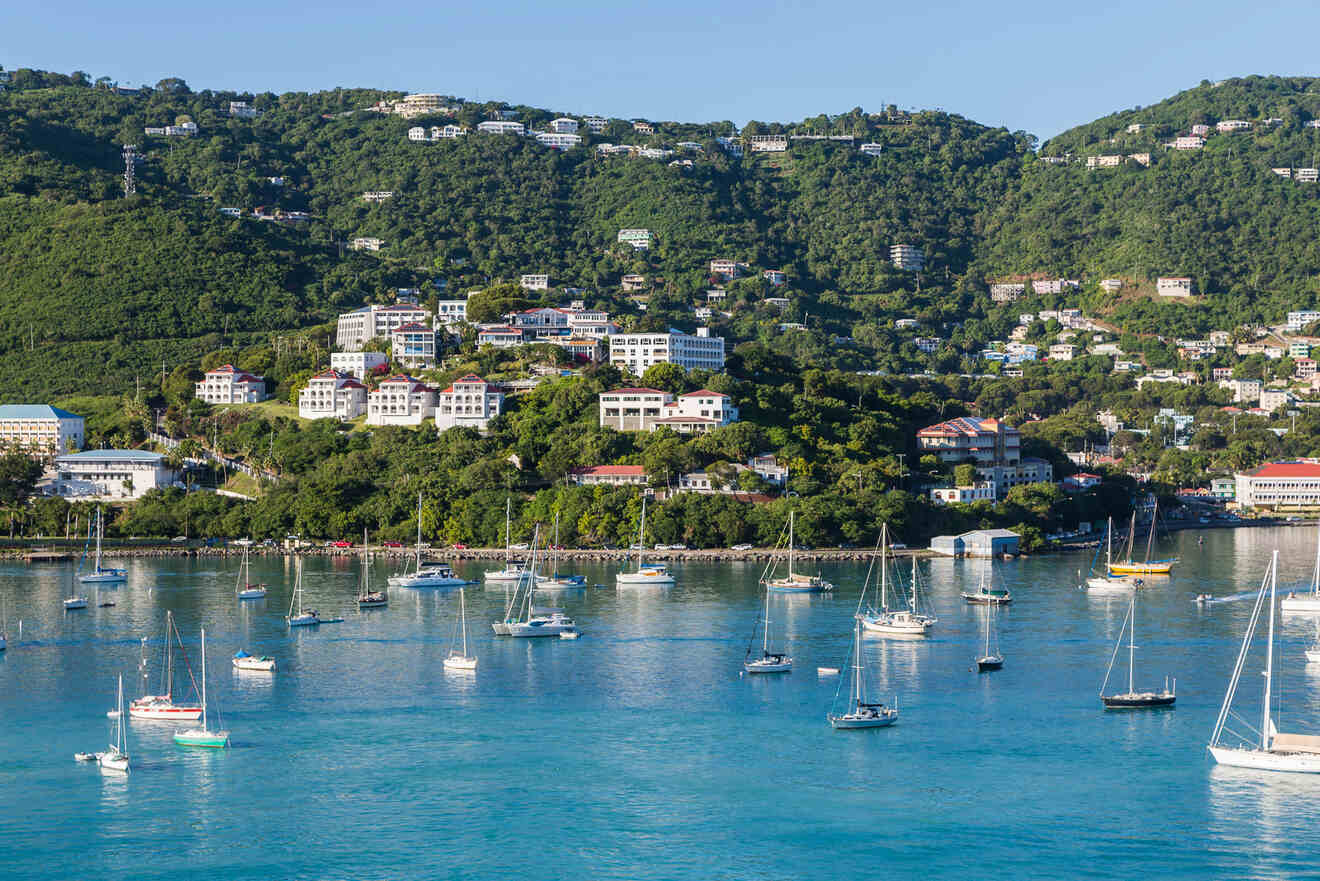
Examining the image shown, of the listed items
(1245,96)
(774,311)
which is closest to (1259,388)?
(774,311)

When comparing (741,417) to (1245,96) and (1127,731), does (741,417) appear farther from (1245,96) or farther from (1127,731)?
(1245,96)

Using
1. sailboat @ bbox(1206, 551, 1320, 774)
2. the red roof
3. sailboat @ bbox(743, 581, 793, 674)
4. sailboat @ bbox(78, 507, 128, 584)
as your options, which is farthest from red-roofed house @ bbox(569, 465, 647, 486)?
sailboat @ bbox(1206, 551, 1320, 774)

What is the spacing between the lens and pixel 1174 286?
141 metres

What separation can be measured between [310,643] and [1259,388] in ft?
296

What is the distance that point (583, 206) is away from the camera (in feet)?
499

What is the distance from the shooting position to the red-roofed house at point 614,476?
239 feet

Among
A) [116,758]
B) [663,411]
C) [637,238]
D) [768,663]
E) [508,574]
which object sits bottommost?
[116,758]

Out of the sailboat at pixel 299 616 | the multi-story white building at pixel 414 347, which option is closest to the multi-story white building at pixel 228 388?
the multi-story white building at pixel 414 347

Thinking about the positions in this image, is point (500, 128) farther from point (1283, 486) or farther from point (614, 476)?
point (614, 476)

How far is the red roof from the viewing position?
93.3 meters

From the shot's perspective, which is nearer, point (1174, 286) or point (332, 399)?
point (332, 399)

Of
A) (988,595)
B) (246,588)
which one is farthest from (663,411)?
(988,595)

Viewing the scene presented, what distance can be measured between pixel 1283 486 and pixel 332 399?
53348 mm

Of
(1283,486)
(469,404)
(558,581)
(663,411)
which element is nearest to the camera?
(558,581)
